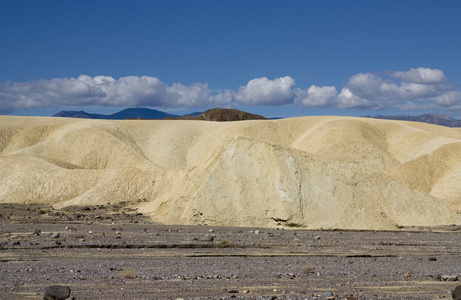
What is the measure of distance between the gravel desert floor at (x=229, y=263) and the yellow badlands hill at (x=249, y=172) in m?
1.87

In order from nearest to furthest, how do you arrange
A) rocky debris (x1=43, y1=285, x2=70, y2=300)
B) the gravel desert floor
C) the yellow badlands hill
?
rocky debris (x1=43, y1=285, x2=70, y2=300)
the gravel desert floor
the yellow badlands hill

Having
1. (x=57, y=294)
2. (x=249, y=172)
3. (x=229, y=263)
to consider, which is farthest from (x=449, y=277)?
(x=249, y=172)

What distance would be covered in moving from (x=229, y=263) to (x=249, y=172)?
15093 mm

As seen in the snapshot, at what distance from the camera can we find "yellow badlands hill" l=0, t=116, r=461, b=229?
3136 centimetres

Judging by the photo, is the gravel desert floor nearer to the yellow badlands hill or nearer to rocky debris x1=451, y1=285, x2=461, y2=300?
rocky debris x1=451, y1=285, x2=461, y2=300

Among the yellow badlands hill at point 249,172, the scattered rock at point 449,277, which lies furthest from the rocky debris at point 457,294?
the yellow badlands hill at point 249,172

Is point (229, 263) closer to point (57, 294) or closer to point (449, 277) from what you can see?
point (449, 277)

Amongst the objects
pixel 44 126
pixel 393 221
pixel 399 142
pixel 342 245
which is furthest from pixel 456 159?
pixel 44 126

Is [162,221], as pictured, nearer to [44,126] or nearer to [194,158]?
[194,158]

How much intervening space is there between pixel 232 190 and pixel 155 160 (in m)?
62.9

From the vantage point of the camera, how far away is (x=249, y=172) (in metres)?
32.8

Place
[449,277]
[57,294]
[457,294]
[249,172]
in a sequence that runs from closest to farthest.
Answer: [57,294] < [457,294] < [449,277] < [249,172]

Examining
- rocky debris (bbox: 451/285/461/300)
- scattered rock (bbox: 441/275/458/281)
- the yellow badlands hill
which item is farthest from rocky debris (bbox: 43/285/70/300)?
the yellow badlands hill

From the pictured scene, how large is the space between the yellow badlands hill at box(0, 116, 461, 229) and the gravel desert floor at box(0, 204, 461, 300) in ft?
6.13
